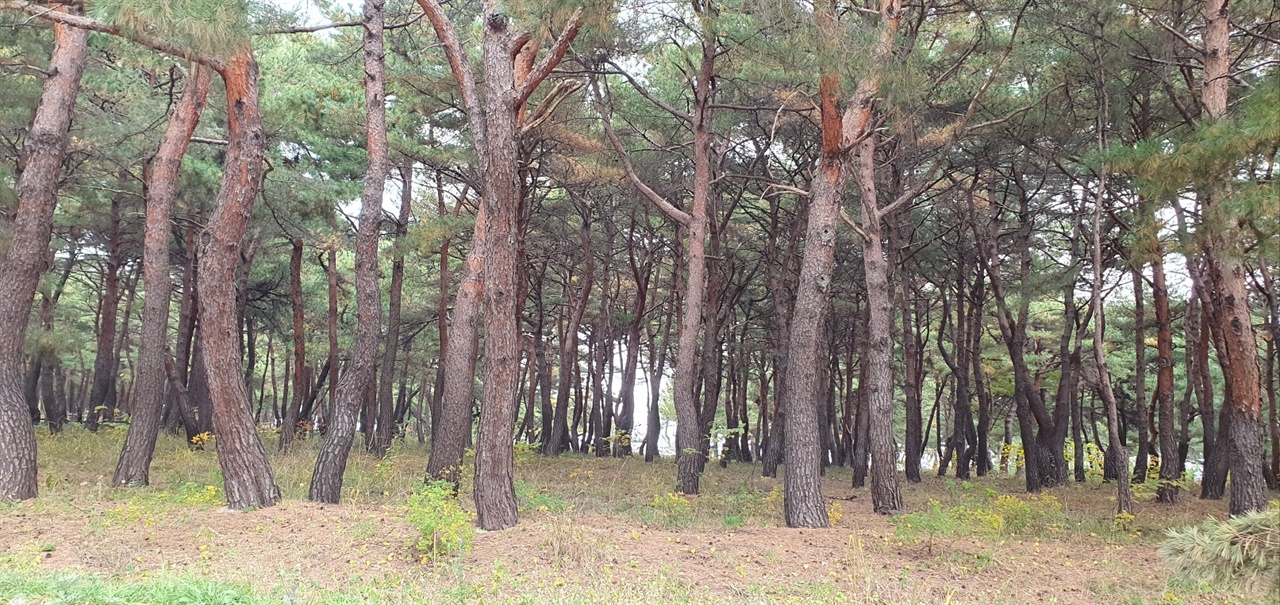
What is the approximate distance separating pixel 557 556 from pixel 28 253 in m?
6.52

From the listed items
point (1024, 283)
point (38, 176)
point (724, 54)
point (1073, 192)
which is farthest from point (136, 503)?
point (1073, 192)

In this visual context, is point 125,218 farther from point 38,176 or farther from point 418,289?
point 38,176

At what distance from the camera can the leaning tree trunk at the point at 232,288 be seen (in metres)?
7.57

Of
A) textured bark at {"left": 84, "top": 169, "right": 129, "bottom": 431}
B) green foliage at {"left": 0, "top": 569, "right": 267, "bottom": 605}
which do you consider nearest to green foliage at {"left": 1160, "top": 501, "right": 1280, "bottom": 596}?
green foliage at {"left": 0, "top": 569, "right": 267, "bottom": 605}

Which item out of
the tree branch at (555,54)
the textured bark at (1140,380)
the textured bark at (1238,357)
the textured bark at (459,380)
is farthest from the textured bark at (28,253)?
the textured bark at (1140,380)

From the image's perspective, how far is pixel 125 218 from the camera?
17.0 metres

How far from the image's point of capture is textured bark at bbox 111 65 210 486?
9266 mm

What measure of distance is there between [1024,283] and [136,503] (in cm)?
1284

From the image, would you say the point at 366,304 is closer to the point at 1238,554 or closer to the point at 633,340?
the point at 1238,554

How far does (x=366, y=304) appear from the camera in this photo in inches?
344

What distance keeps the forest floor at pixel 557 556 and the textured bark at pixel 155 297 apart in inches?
18.4

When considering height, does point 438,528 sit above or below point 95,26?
below

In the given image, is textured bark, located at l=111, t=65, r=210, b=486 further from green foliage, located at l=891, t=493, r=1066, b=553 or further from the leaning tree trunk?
green foliage, located at l=891, t=493, r=1066, b=553

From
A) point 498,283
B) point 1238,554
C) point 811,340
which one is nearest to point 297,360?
point 498,283
